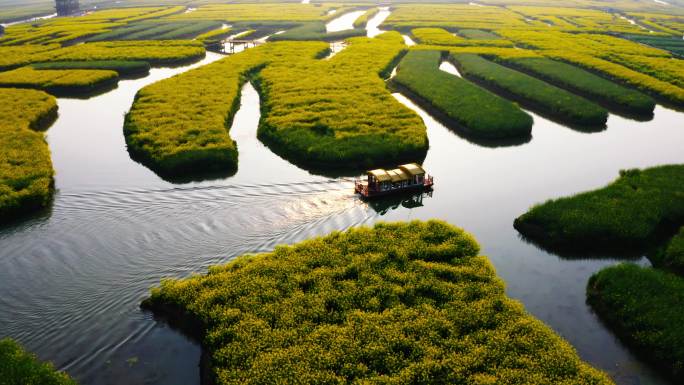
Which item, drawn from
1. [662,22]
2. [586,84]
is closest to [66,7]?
[586,84]

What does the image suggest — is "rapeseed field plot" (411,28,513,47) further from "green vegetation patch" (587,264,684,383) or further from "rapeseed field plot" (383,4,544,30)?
"green vegetation patch" (587,264,684,383)

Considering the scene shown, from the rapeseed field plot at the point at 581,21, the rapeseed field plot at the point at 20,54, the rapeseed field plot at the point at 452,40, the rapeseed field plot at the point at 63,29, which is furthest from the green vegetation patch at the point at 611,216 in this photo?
the rapeseed field plot at the point at 63,29

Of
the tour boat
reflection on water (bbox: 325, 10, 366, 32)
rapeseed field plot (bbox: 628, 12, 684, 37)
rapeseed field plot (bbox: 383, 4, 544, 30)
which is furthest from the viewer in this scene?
reflection on water (bbox: 325, 10, 366, 32)

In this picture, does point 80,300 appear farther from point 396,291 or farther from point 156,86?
point 156,86

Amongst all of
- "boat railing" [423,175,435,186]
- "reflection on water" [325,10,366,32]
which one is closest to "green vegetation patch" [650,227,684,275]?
"boat railing" [423,175,435,186]

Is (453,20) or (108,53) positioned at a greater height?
(108,53)

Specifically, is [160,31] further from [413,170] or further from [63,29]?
[413,170]

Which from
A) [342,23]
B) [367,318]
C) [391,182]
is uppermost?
[342,23]
